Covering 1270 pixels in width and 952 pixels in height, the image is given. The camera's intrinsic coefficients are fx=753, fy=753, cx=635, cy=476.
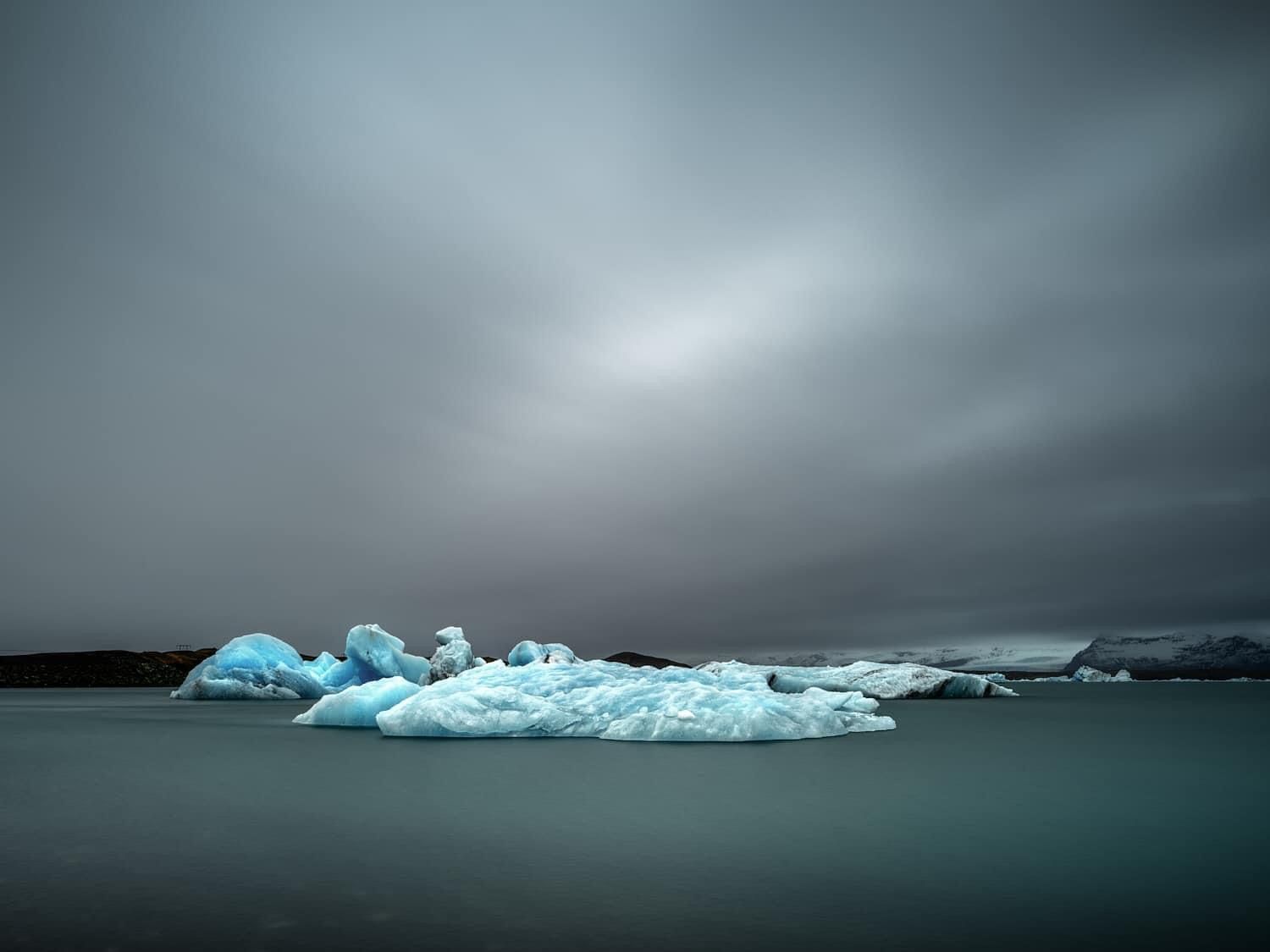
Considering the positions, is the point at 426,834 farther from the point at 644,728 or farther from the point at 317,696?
the point at 317,696

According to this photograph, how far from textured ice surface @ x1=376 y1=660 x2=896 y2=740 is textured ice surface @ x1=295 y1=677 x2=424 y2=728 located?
2688 millimetres

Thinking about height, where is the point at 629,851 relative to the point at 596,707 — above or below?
below

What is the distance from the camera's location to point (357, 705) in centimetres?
1998

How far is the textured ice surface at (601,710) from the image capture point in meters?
15.4

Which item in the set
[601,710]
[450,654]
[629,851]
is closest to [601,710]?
[601,710]

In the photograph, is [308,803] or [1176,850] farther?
[308,803]

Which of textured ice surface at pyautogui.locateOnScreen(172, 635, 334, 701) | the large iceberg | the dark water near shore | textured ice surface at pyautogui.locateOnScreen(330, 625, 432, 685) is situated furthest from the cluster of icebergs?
textured ice surface at pyautogui.locateOnScreen(172, 635, 334, 701)

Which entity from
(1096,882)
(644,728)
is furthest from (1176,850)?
(644,728)

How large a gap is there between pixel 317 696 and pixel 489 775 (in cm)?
3506

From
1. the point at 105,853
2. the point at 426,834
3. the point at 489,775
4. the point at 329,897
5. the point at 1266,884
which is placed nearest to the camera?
the point at 329,897

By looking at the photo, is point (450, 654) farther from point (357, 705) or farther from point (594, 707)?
point (594, 707)

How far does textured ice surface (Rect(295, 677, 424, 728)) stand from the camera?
1997cm

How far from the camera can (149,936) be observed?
411cm

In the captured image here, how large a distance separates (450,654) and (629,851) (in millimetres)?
28360
